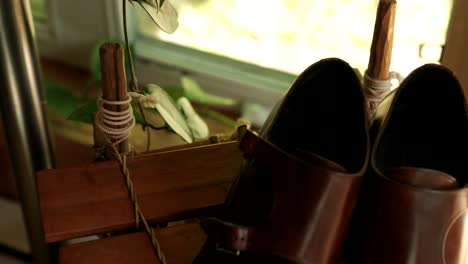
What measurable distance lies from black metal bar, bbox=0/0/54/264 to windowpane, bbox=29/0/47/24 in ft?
1.74

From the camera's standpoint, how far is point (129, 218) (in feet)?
2.15

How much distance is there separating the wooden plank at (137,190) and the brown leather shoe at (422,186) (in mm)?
173

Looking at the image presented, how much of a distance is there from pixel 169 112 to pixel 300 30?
454 millimetres

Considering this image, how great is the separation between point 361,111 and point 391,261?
0.46 feet

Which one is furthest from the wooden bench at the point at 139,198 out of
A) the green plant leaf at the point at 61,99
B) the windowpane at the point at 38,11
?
the windowpane at the point at 38,11

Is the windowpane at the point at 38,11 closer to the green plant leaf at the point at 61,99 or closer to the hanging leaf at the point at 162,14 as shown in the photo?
the green plant leaf at the point at 61,99

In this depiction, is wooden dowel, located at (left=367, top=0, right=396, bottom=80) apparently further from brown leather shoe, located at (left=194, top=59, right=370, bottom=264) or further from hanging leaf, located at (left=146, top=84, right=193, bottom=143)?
hanging leaf, located at (left=146, top=84, right=193, bottom=143)

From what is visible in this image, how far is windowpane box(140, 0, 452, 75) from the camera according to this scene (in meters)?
1.02

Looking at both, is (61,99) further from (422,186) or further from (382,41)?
(422,186)

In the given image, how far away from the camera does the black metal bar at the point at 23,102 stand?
77cm

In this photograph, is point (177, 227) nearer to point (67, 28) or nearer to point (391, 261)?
point (391, 261)

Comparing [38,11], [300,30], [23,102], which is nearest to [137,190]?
[23,102]

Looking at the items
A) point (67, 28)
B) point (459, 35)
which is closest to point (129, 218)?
point (459, 35)

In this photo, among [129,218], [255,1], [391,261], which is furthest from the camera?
[255,1]
